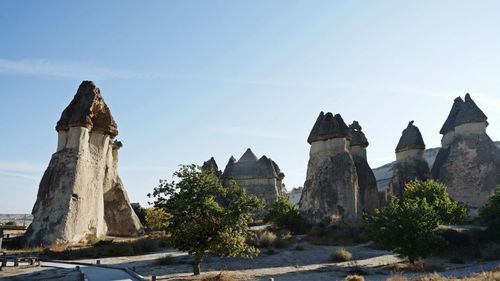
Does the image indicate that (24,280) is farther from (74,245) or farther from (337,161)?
(337,161)

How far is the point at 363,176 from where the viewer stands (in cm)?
3791

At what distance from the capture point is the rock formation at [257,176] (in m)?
48.2

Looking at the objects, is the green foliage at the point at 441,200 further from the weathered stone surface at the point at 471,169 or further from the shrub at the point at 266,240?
the weathered stone surface at the point at 471,169

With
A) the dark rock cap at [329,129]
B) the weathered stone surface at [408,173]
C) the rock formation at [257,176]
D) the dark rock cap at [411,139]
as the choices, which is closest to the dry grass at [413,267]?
the dark rock cap at [329,129]

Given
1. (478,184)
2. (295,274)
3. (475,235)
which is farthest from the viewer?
(478,184)

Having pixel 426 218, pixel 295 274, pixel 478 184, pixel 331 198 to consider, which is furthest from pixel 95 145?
pixel 478 184

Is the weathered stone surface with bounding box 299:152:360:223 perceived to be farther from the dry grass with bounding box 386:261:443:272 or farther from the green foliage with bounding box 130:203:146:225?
the green foliage with bounding box 130:203:146:225

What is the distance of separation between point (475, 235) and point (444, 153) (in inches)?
721

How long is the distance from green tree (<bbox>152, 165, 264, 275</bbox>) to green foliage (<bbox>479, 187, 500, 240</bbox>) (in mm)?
15242

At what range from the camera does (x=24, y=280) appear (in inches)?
503

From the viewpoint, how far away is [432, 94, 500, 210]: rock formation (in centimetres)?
3528

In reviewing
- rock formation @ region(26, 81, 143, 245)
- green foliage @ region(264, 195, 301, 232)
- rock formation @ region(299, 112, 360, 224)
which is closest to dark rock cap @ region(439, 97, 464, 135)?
rock formation @ region(299, 112, 360, 224)

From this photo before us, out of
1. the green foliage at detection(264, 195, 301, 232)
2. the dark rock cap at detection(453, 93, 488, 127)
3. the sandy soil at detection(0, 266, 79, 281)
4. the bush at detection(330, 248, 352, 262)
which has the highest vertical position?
the dark rock cap at detection(453, 93, 488, 127)

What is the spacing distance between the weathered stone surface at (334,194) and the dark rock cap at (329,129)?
179 cm
